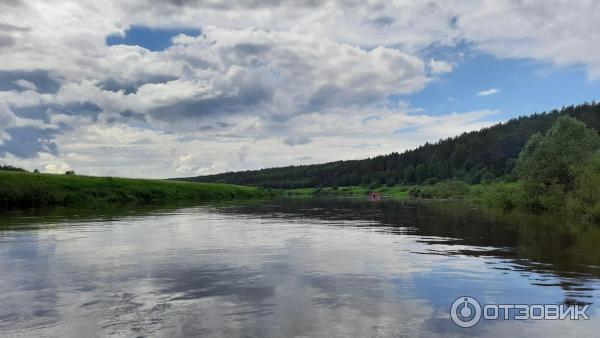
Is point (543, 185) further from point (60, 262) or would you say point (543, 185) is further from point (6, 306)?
point (6, 306)

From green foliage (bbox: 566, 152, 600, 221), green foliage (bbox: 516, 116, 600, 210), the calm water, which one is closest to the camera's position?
the calm water

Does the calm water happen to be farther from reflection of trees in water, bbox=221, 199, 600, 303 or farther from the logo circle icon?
the logo circle icon

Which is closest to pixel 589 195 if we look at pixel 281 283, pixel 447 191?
pixel 281 283

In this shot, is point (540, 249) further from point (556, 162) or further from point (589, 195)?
point (556, 162)

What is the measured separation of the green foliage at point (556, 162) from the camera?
229ft

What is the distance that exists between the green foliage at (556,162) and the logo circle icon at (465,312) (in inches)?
2354

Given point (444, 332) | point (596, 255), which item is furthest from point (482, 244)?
point (444, 332)

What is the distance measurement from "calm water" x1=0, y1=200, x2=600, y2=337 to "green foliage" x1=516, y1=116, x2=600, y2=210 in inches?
1559

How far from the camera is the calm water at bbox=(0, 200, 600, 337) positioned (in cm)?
1302

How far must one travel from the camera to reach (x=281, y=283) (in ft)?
61.1

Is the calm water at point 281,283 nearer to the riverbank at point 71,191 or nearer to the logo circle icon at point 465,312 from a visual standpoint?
the logo circle icon at point 465,312

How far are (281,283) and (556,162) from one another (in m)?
66.8

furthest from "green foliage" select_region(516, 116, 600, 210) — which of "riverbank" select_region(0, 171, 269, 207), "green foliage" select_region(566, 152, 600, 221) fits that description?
"riverbank" select_region(0, 171, 269, 207)

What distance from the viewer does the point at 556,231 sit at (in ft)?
128
